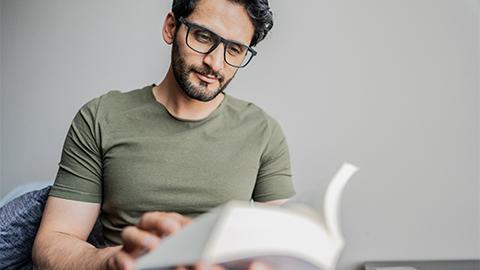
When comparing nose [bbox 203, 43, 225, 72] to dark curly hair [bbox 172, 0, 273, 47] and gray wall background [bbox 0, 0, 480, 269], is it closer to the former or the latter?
dark curly hair [bbox 172, 0, 273, 47]

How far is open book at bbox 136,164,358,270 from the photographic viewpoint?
1.35 feet

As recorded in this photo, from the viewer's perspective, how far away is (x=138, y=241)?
53cm

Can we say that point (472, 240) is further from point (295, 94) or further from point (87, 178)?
point (87, 178)

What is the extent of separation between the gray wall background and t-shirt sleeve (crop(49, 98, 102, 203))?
0.67 m

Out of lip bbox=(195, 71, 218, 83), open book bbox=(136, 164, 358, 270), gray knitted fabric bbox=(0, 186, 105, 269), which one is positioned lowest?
gray knitted fabric bbox=(0, 186, 105, 269)

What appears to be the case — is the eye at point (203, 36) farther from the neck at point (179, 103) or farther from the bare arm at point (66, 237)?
the bare arm at point (66, 237)

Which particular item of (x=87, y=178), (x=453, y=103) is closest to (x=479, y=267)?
(x=453, y=103)

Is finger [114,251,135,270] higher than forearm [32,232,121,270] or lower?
higher

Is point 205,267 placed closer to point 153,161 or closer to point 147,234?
point 147,234

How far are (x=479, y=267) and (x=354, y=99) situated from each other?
62cm

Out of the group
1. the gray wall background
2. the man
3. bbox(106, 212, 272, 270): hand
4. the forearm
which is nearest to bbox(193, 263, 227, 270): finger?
bbox(106, 212, 272, 270): hand

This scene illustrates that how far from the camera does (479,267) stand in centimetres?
163

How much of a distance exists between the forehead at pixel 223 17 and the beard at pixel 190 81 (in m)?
0.07

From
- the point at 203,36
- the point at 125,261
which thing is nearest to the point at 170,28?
the point at 203,36
